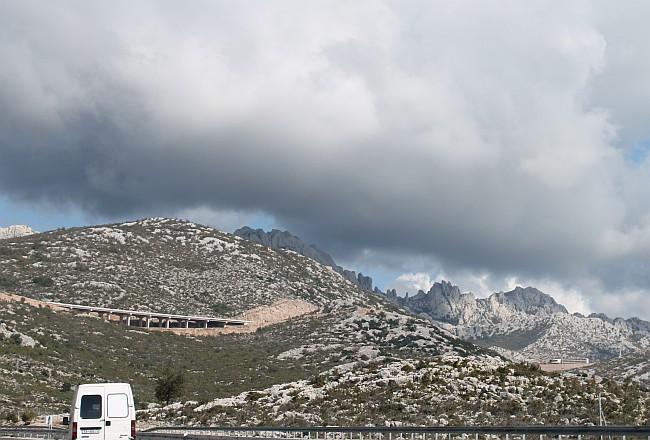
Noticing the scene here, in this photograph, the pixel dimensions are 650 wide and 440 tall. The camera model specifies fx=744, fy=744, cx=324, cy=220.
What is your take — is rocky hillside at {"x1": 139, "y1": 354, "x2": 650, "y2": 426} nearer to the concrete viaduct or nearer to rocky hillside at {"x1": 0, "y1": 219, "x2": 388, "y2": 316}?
the concrete viaduct

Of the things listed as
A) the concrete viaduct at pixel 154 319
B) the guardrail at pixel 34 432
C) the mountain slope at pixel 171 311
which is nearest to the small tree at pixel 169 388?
the mountain slope at pixel 171 311

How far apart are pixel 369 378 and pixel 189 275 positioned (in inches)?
4226

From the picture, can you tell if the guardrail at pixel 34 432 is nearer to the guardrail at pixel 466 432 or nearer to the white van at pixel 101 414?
the guardrail at pixel 466 432

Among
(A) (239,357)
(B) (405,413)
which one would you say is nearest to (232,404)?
(B) (405,413)

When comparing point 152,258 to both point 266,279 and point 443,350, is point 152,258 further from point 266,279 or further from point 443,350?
point 443,350

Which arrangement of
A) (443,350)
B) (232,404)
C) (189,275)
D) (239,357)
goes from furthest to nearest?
(189,275)
(443,350)
(239,357)
(232,404)

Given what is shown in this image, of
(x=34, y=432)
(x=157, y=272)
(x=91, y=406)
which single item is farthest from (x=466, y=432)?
(x=157, y=272)

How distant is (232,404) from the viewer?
217 feet

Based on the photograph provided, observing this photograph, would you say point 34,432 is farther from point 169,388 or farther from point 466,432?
point 466,432

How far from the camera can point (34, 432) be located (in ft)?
165

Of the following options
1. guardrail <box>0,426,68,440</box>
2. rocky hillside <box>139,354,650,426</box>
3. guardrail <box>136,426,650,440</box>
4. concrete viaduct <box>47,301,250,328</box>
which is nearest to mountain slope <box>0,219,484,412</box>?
concrete viaduct <box>47,301,250,328</box>

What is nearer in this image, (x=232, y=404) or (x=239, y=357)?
(x=232, y=404)

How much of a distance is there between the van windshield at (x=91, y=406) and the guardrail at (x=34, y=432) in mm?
18762

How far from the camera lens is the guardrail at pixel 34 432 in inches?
1870
